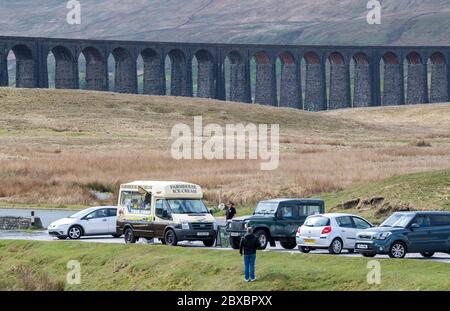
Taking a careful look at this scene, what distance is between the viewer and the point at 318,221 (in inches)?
1692

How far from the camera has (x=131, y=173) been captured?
3012 inches

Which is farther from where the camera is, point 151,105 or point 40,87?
point 40,87

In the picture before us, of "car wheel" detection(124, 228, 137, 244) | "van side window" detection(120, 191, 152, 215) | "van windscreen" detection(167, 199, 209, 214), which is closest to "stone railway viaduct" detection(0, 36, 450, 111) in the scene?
"van side window" detection(120, 191, 152, 215)

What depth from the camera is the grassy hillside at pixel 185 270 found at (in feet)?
115

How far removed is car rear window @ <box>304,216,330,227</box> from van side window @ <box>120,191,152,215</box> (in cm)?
680

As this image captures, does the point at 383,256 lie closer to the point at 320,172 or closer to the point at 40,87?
the point at 320,172

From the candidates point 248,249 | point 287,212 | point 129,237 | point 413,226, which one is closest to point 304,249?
point 287,212

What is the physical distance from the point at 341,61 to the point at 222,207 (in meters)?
142

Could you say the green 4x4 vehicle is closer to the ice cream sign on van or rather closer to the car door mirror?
the ice cream sign on van

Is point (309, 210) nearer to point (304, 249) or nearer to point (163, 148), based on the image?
point (304, 249)

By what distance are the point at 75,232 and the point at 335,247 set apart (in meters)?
13.7
